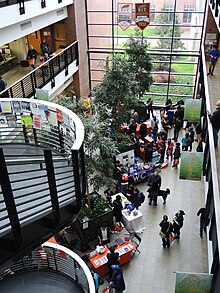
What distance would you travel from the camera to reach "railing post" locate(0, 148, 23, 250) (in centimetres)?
307

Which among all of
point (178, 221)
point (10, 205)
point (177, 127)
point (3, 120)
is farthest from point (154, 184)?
point (10, 205)

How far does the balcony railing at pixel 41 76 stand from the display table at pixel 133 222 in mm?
5879

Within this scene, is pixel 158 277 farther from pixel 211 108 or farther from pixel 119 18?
pixel 119 18

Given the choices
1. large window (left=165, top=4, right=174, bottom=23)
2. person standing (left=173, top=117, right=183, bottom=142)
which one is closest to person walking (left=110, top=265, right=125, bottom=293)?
person standing (left=173, top=117, right=183, bottom=142)

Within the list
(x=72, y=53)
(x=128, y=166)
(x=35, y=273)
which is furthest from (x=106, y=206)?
(x=72, y=53)

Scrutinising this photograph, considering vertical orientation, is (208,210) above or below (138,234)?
above

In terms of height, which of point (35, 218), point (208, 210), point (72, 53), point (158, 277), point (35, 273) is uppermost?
point (35, 218)

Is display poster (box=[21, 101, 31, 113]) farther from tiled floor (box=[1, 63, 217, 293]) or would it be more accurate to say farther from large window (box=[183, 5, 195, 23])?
large window (box=[183, 5, 195, 23])

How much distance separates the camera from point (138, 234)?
1140 centimetres

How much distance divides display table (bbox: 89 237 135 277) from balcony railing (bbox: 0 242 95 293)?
9.00 feet

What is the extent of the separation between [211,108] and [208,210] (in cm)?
397

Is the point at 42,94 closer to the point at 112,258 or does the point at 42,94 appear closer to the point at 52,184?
the point at 112,258

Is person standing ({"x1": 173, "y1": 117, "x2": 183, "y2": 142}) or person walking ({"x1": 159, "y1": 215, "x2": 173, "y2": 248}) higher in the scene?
person standing ({"x1": 173, "y1": 117, "x2": 183, "y2": 142})

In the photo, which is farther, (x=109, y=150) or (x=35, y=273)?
(x=109, y=150)
